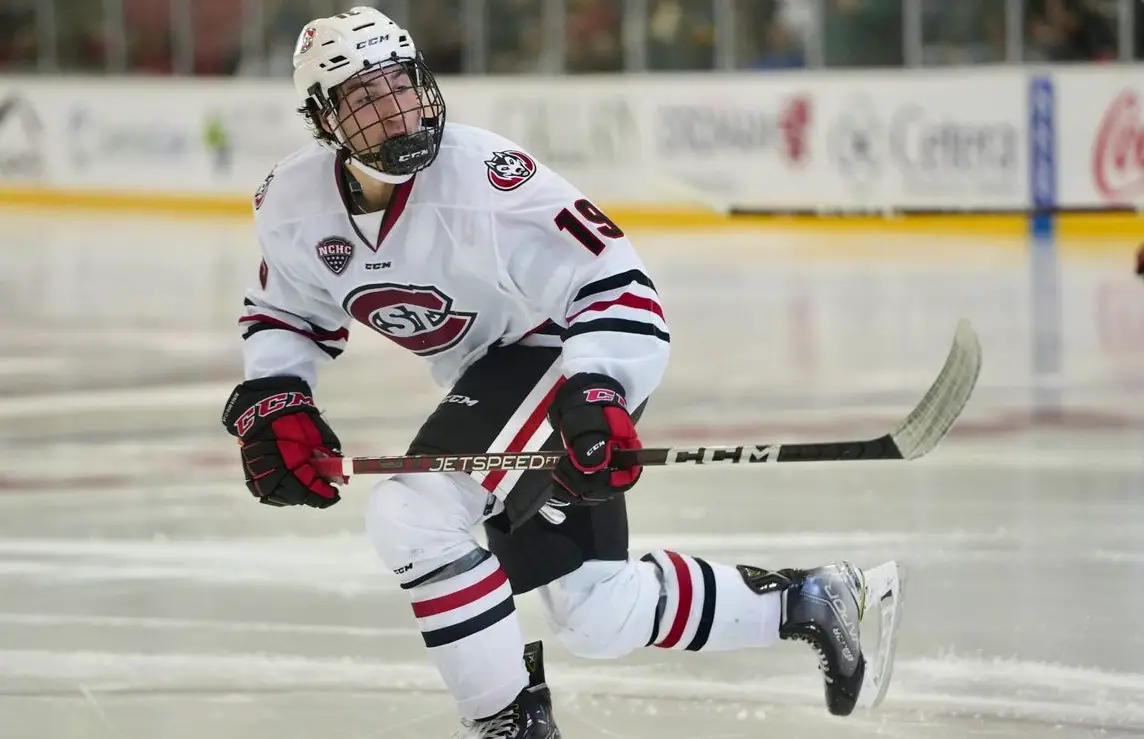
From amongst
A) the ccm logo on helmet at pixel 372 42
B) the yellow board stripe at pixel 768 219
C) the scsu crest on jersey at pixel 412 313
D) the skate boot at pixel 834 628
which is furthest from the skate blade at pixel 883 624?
the yellow board stripe at pixel 768 219

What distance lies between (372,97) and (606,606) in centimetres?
83

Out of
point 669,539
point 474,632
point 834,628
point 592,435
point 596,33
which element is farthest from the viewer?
point 596,33

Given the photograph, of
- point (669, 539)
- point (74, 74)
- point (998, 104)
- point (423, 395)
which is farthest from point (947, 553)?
point (74, 74)

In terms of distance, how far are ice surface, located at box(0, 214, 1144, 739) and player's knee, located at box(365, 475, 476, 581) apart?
1.48ft

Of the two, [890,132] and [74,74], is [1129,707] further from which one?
[74,74]

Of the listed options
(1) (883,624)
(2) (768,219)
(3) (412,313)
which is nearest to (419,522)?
(3) (412,313)

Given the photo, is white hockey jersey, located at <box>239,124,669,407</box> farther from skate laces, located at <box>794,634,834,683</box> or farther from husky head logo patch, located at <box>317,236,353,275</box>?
skate laces, located at <box>794,634,834,683</box>

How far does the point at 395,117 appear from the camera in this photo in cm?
244

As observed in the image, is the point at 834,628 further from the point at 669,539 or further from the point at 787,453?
the point at 669,539

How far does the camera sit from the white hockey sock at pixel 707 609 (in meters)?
2.59

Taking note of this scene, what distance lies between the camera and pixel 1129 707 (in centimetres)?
272

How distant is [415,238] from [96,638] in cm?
123

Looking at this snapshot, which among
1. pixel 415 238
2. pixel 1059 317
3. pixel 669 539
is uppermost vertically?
pixel 415 238

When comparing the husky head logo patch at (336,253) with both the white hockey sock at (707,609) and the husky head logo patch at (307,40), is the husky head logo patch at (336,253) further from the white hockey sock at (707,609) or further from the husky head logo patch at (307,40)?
the white hockey sock at (707,609)
